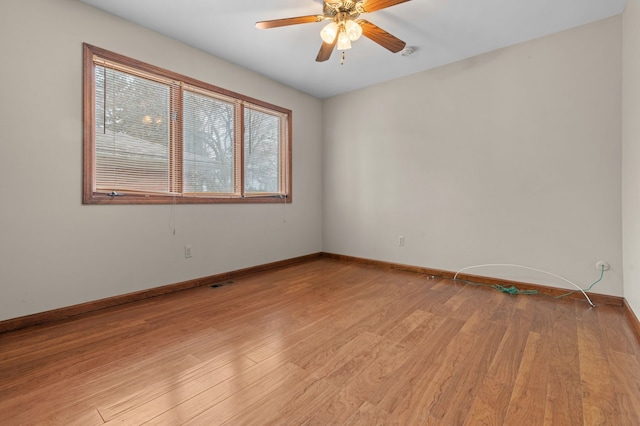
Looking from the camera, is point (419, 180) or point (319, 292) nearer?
point (319, 292)

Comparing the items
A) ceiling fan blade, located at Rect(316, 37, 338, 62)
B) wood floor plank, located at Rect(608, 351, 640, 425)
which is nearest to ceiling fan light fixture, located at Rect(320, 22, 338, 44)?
ceiling fan blade, located at Rect(316, 37, 338, 62)

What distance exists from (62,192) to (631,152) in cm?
446

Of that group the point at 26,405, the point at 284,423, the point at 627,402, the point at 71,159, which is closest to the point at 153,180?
the point at 71,159

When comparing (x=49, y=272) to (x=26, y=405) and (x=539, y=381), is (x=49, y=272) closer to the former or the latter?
(x=26, y=405)

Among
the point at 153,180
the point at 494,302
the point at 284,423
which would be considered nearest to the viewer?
the point at 284,423

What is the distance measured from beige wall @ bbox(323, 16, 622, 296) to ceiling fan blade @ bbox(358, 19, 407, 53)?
1326 mm

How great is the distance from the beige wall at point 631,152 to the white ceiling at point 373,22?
0.40m

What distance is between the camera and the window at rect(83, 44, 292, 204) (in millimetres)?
2518

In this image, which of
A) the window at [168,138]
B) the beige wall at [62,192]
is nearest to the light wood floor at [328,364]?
the beige wall at [62,192]

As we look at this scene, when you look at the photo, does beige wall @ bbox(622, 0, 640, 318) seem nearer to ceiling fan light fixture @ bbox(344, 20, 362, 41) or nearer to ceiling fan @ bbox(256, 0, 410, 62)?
ceiling fan @ bbox(256, 0, 410, 62)

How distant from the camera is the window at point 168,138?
2.52 m

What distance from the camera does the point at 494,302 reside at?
105 inches

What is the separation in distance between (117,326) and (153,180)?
1.38m

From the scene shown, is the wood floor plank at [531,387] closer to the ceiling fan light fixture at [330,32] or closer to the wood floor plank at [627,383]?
the wood floor plank at [627,383]
